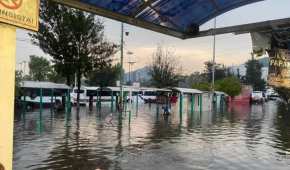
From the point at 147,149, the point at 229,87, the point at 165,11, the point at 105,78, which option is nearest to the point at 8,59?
the point at 165,11

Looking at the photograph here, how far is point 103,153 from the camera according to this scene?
43.1 feet

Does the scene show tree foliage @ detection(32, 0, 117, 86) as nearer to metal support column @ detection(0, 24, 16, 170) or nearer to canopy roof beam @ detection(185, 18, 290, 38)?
canopy roof beam @ detection(185, 18, 290, 38)

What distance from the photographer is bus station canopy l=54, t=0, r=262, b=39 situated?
7484mm

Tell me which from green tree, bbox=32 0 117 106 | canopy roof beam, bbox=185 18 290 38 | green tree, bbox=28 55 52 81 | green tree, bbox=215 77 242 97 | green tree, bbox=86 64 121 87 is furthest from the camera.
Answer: green tree, bbox=28 55 52 81

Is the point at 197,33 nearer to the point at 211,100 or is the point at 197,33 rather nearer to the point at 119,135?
the point at 119,135

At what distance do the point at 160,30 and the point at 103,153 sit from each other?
18.3 ft

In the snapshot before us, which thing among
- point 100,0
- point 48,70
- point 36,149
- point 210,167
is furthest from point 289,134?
point 48,70

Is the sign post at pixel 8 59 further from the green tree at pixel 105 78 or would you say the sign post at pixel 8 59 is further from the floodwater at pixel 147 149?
the green tree at pixel 105 78

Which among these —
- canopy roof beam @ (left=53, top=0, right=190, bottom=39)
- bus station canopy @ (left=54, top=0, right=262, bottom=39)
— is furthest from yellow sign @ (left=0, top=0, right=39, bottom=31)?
bus station canopy @ (left=54, top=0, right=262, bottom=39)

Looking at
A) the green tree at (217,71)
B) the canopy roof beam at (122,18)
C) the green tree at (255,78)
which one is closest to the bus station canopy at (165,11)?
the canopy roof beam at (122,18)

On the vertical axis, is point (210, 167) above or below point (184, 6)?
below

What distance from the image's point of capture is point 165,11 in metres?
8.20

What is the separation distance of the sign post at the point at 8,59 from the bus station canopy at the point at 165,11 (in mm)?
1560

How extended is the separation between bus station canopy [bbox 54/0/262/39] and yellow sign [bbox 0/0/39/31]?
1411 mm
